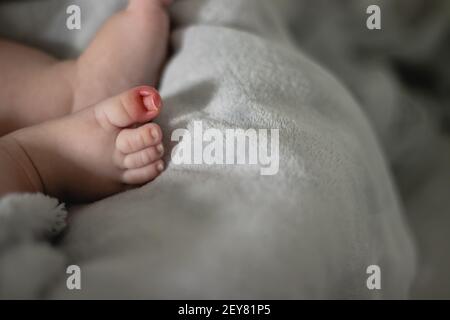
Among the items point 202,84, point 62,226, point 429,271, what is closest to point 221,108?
point 202,84

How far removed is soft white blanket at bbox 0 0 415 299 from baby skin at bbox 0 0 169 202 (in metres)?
0.04

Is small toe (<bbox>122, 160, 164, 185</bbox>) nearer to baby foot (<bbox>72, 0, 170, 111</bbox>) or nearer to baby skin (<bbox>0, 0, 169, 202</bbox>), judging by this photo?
baby skin (<bbox>0, 0, 169, 202</bbox>)

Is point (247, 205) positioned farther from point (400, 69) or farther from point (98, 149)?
point (400, 69)

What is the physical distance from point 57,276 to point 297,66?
1.25 ft

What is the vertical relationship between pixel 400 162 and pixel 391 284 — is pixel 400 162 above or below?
above

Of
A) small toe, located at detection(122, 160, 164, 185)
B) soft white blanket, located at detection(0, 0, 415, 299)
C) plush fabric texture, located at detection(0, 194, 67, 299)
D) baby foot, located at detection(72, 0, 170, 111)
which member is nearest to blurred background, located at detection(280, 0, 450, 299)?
soft white blanket, located at detection(0, 0, 415, 299)

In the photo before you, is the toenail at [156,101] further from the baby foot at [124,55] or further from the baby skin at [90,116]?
the baby foot at [124,55]

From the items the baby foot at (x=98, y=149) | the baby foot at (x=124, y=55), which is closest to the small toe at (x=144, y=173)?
the baby foot at (x=98, y=149)

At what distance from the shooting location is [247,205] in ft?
1.48

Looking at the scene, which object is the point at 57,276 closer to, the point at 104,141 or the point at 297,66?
the point at 104,141

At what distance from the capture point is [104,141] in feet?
1.77

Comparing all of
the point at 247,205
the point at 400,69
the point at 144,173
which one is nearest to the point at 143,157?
the point at 144,173

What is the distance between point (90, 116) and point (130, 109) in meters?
0.05

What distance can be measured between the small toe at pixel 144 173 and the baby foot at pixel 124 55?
15 cm
